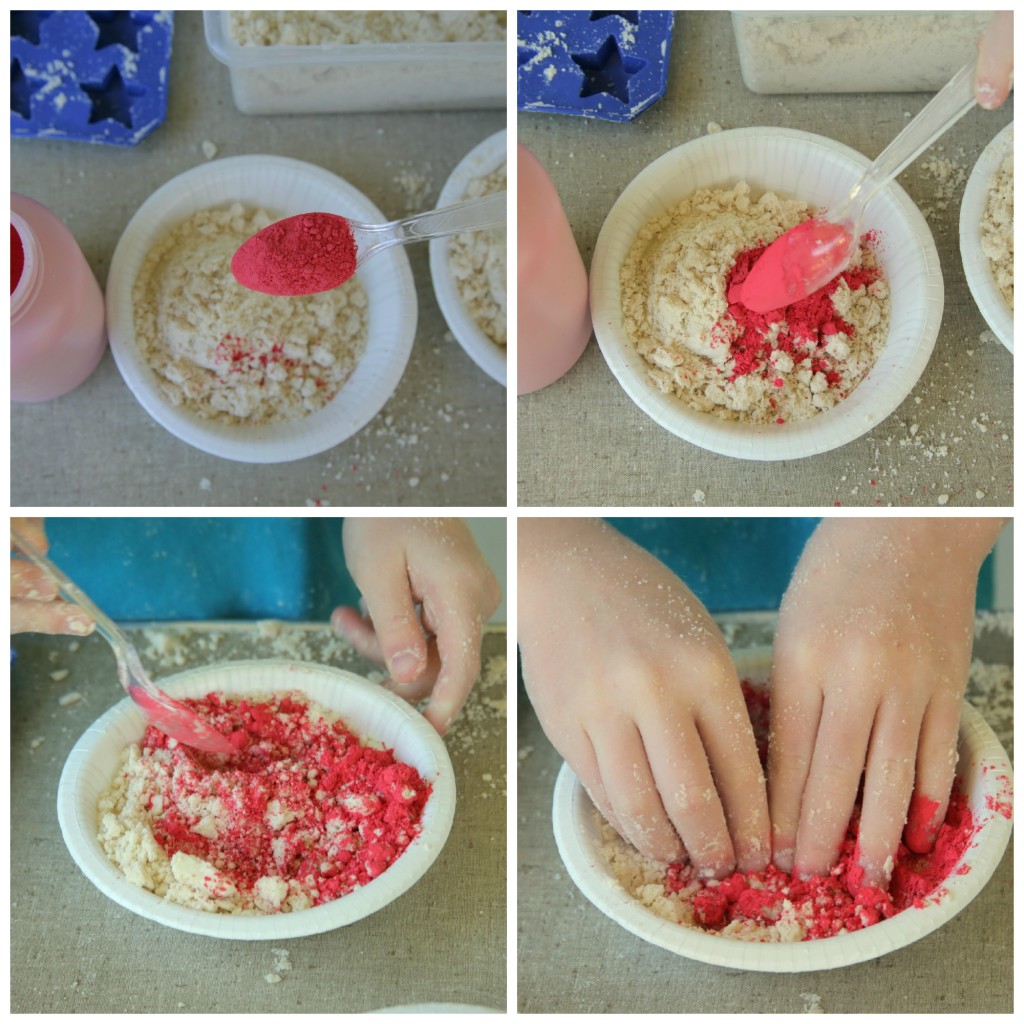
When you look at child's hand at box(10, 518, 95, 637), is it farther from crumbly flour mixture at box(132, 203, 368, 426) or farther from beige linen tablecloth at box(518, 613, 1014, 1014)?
beige linen tablecloth at box(518, 613, 1014, 1014)

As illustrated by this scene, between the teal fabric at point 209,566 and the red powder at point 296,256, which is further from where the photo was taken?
the teal fabric at point 209,566

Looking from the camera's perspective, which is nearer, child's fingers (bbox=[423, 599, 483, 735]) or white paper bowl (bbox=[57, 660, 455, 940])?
white paper bowl (bbox=[57, 660, 455, 940])

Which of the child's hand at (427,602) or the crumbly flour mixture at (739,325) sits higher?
the crumbly flour mixture at (739,325)

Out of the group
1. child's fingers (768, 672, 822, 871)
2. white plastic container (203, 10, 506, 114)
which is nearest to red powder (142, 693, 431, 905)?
child's fingers (768, 672, 822, 871)

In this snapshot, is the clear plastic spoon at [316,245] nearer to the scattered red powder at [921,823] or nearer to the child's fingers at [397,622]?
the child's fingers at [397,622]

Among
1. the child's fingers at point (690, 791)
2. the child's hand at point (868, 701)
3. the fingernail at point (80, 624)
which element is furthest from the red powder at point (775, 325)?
the fingernail at point (80, 624)

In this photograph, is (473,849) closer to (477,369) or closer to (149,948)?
(149,948)

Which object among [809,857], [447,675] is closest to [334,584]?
[447,675]
